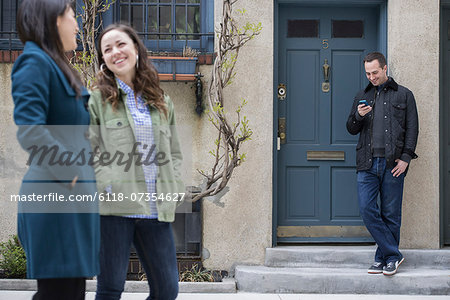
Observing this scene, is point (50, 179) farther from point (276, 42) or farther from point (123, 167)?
point (276, 42)

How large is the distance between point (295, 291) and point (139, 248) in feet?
8.78

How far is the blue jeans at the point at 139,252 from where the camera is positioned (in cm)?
266

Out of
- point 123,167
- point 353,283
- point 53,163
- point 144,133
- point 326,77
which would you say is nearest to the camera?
point 53,163

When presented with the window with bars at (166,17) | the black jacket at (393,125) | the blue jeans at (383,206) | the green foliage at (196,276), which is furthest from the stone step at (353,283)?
the window with bars at (166,17)

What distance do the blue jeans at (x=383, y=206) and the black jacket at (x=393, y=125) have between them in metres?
0.10

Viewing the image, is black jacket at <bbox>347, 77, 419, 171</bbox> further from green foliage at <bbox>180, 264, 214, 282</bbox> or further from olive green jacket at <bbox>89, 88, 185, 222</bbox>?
olive green jacket at <bbox>89, 88, 185, 222</bbox>

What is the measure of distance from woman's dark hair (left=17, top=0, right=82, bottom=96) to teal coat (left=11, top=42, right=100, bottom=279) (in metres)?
0.03

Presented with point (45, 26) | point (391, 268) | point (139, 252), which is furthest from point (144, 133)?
point (391, 268)

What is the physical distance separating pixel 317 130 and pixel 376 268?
1533mm

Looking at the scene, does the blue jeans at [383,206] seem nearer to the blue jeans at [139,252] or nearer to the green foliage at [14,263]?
the blue jeans at [139,252]

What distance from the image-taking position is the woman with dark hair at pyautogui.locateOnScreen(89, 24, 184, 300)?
2.67 m

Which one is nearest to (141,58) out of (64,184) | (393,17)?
(64,184)

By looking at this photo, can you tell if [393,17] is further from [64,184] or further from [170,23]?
[64,184]

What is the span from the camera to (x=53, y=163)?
7.36 feet
